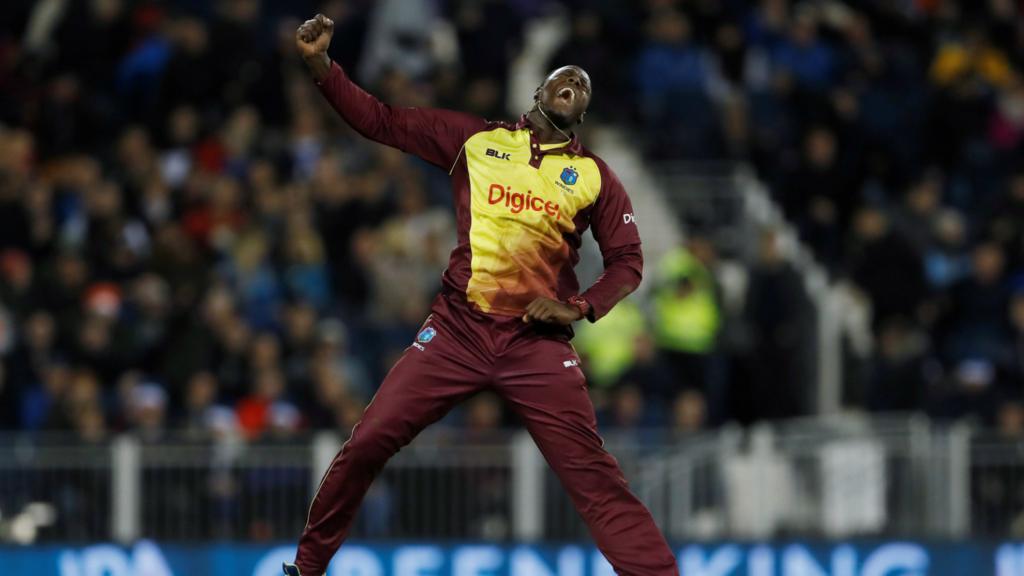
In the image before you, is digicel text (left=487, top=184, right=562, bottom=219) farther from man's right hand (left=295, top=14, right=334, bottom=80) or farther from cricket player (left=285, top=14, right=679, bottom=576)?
man's right hand (left=295, top=14, right=334, bottom=80)

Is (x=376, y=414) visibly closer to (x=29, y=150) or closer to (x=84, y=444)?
(x=84, y=444)

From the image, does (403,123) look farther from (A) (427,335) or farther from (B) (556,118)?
(A) (427,335)

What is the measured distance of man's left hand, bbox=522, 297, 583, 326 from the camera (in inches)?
371

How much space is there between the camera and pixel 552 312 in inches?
371

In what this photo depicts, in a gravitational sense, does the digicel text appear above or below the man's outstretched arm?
below

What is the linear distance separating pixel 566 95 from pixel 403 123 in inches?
27.8

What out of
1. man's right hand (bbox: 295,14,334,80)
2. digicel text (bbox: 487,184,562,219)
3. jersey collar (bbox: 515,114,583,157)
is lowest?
digicel text (bbox: 487,184,562,219)

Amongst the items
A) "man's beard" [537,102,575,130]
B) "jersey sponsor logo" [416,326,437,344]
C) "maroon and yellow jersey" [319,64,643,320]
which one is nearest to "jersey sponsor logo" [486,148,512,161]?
"maroon and yellow jersey" [319,64,643,320]

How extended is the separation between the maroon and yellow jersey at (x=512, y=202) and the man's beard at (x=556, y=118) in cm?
10

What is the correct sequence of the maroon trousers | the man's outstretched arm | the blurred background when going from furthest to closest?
the blurred background → the maroon trousers → the man's outstretched arm

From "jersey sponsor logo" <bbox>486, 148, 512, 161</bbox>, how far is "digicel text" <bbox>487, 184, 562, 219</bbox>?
5.3 inches

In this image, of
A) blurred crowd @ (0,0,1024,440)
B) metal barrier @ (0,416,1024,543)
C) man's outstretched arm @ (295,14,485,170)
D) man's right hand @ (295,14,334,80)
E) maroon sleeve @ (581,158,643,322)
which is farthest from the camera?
blurred crowd @ (0,0,1024,440)

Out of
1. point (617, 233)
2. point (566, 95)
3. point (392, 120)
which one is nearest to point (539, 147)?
point (566, 95)

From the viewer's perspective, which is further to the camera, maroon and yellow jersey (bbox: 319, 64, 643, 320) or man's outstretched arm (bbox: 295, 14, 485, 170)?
maroon and yellow jersey (bbox: 319, 64, 643, 320)
